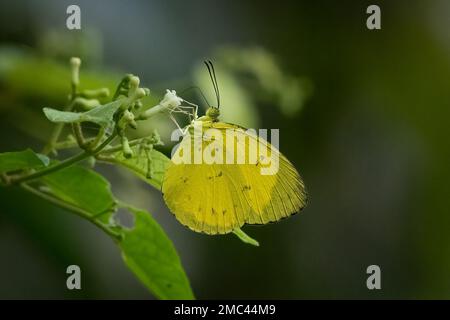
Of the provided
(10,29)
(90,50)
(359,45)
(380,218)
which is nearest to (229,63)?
(90,50)

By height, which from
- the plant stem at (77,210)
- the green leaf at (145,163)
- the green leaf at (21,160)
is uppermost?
the green leaf at (21,160)

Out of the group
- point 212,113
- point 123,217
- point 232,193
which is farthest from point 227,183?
point 123,217

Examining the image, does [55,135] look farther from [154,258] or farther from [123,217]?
[123,217]

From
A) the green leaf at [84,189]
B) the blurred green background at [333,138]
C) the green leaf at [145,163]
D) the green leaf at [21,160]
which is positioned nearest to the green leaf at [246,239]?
the green leaf at [145,163]

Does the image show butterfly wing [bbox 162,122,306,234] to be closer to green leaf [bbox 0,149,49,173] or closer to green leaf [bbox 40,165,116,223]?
green leaf [bbox 40,165,116,223]

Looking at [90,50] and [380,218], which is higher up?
[90,50]

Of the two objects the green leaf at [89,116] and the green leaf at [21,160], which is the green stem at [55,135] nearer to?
the green leaf at [21,160]
